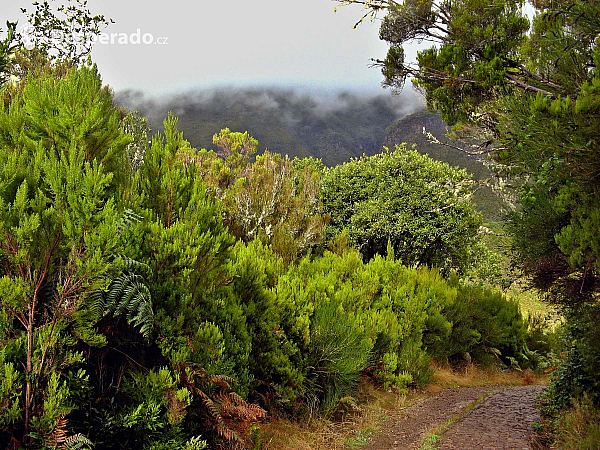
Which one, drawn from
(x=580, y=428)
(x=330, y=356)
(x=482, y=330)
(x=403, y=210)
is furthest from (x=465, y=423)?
(x=403, y=210)

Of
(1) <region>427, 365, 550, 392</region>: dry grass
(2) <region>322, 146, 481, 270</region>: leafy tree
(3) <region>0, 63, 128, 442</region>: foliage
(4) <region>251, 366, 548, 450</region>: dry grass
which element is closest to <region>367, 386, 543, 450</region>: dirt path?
(4) <region>251, 366, 548, 450</region>: dry grass

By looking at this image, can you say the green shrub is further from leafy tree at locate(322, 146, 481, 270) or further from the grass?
leafy tree at locate(322, 146, 481, 270)

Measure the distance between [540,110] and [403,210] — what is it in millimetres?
11757

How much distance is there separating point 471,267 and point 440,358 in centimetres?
663

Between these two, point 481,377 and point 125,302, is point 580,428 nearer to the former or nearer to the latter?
point 125,302

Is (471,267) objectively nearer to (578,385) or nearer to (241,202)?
(241,202)

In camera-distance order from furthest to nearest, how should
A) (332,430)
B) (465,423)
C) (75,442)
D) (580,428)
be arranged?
(465,423), (332,430), (580,428), (75,442)

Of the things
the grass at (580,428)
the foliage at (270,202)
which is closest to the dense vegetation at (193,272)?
the grass at (580,428)

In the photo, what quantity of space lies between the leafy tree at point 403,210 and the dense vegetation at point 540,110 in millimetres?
7723

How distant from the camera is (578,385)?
5918 mm

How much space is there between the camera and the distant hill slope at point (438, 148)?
1178 inches

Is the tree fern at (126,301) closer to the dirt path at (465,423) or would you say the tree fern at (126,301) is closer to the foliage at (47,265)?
the foliage at (47,265)

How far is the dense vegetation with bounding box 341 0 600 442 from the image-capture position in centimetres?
A: 382

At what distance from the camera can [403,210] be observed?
1537 cm
